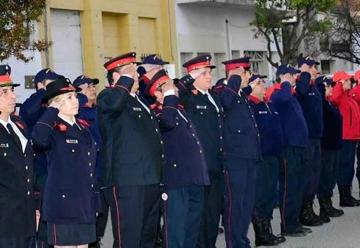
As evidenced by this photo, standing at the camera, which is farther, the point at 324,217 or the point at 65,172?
the point at 324,217

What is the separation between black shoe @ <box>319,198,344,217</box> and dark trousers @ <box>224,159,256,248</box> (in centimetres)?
276

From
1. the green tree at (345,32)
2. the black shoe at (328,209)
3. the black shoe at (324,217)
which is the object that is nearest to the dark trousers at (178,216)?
the black shoe at (324,217)

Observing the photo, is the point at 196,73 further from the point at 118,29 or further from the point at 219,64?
the point at 219,64

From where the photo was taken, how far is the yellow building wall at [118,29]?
1912cm

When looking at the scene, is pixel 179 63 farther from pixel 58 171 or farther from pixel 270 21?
pixel 58 171

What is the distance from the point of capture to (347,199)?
11.1m

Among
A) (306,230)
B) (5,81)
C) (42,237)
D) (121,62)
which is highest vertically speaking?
(121,62)

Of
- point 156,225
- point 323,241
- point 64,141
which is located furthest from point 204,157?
point 323,241

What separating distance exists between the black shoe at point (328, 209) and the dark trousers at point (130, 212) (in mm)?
4478

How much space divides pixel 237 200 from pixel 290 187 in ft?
5.38

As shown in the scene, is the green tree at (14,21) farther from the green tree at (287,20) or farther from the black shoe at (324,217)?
the green tree at (287,20)

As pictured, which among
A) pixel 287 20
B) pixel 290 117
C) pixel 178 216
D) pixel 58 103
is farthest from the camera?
pixel 287 20

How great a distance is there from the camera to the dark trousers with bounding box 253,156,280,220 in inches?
339

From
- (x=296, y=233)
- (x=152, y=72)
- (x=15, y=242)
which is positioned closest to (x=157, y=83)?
(x=152, y=72)
